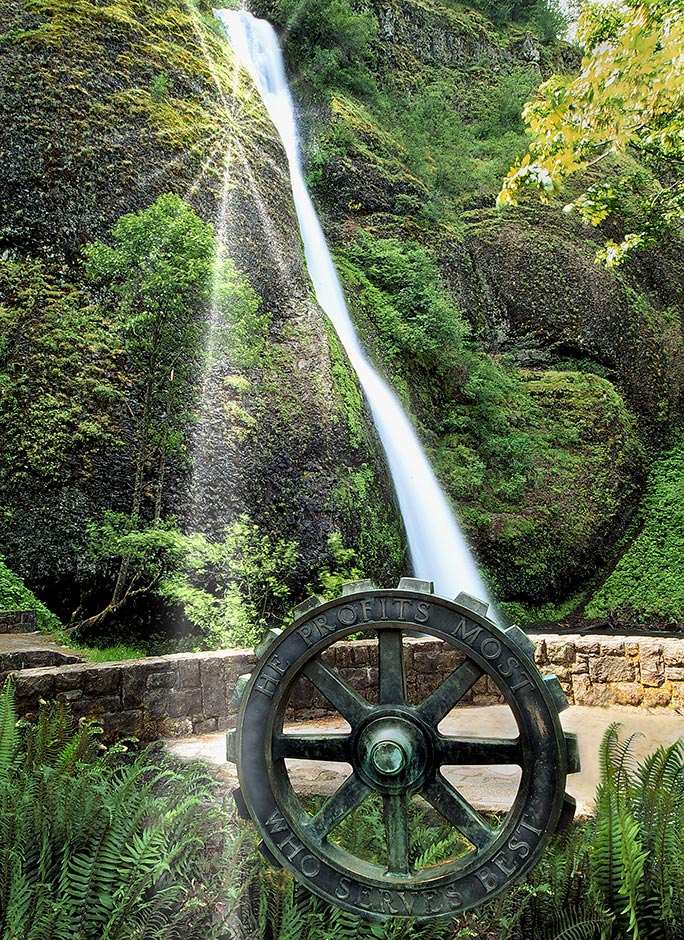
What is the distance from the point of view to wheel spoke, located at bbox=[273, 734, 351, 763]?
2594 millimetres

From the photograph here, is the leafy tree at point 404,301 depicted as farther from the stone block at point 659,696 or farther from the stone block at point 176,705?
the stone block at point 176,705

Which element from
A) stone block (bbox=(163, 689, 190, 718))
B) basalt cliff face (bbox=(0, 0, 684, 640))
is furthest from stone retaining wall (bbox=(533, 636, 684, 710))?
basalt cliff face (bbox=(0, 0, 684, 640))

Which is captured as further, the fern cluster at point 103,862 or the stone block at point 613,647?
the stone block at point 613,647

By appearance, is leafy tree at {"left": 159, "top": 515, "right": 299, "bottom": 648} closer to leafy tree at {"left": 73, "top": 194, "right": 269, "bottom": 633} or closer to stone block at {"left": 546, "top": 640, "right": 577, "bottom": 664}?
leafy tree at {"left": 73, "top": 194, "right": 269, "bottom": 633}

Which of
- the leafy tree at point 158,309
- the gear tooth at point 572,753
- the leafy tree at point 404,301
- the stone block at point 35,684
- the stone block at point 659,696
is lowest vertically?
the gear tooth at point 572,753

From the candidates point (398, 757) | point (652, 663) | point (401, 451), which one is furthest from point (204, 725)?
point (401, 451)

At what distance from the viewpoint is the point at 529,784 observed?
7.99 feet

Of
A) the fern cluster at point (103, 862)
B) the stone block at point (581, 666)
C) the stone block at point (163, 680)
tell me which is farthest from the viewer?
the stone block at point (581, 666)

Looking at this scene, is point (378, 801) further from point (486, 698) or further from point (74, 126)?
point (74, 126)

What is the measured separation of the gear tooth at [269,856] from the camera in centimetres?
252

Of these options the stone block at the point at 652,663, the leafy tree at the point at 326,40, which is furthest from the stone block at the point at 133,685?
the leafy tree at the point at 326,40

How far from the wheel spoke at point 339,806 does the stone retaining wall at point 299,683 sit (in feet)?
9.73

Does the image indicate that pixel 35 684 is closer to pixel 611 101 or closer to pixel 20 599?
pixel 20 599

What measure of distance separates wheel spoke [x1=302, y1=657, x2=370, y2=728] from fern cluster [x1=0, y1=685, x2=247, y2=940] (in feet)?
2.24
